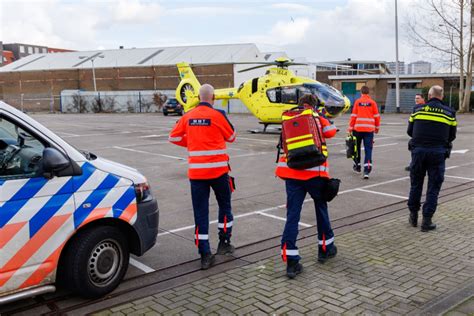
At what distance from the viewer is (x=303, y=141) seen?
16.3ft

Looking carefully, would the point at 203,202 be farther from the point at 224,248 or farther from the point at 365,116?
the point at 365,116

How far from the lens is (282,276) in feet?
16.7

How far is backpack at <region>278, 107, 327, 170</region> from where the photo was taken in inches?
195

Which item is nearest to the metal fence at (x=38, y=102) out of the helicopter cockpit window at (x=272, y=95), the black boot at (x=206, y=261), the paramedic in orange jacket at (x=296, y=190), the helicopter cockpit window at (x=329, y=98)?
the helicopter cockpit window at (x=272, y=95)

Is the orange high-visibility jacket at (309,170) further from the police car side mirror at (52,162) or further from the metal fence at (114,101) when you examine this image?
the metal fence at (114,101)

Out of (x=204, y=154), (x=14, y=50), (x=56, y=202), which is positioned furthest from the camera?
(x=14, y=50)

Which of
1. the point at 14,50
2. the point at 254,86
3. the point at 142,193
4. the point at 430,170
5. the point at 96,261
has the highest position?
the point at 14,50

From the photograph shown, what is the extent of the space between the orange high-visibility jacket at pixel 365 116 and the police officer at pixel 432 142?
3.53m

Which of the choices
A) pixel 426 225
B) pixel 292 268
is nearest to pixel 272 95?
pixel 426 225

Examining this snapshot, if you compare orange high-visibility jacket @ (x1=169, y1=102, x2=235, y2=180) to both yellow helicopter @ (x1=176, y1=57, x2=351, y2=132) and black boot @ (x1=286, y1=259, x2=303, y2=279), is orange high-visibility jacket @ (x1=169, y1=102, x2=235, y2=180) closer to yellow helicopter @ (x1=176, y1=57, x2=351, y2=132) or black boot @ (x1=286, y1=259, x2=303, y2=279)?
black boot @ (x1=286, y1=259, x2=303, y2=279)

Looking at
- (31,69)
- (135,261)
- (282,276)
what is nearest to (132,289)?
(135,261)

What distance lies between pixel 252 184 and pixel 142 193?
5.42 meters

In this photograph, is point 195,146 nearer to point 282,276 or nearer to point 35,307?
point 282,276

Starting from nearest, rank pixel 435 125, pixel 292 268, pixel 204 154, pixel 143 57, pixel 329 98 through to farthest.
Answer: pixel 292 268, pixel 204 154, pixel 435 125, pixel 329 98, pixel 143 57
